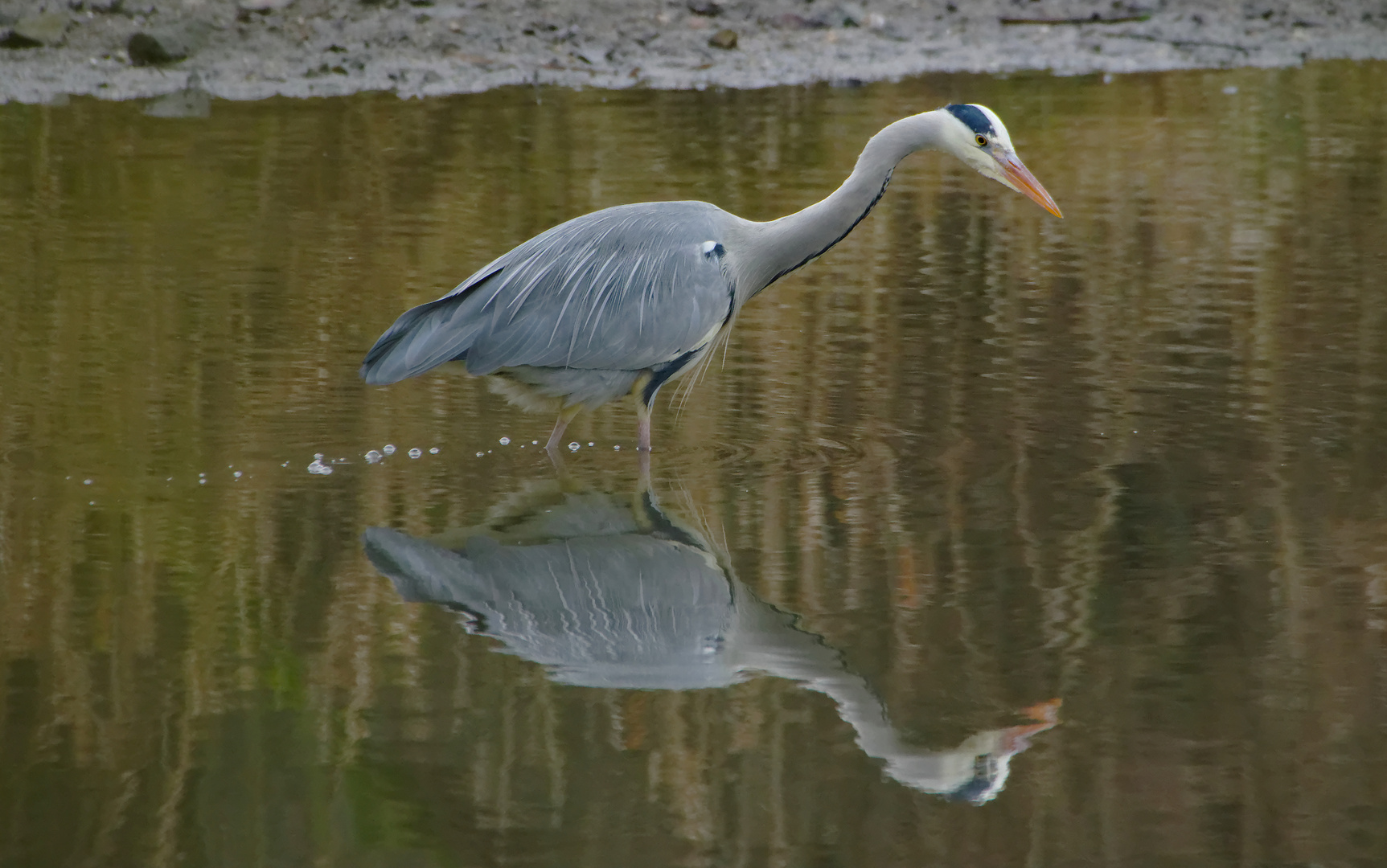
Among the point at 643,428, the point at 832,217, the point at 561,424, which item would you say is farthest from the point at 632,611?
the point at 832,217

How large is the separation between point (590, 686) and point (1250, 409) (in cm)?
306

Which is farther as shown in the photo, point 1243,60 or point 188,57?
point 1243,60

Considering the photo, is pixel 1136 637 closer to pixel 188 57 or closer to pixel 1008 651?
pixel 1008 651

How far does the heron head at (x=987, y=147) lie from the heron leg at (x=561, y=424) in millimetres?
1594

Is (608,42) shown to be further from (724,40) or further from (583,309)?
(583,309)

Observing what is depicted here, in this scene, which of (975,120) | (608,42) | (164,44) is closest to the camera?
(975,120)

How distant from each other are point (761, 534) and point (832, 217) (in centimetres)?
145

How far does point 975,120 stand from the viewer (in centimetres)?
589

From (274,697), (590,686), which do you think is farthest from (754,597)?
(274,697)

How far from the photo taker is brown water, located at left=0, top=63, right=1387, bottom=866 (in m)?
3.59

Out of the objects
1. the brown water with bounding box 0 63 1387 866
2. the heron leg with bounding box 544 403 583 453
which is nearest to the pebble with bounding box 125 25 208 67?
the brown water with bounding box 0 63 1387 866

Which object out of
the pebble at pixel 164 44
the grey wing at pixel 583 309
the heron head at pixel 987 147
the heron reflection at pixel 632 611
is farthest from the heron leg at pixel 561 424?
the pebble at pixel 164 44

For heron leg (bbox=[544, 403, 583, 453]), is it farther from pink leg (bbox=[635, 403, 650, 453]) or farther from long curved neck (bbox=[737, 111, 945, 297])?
long curved neck (bbox=[737, 111, 945, 297])

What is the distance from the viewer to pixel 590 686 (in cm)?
414
